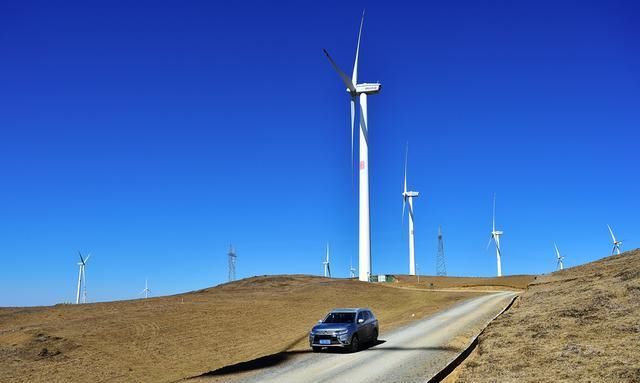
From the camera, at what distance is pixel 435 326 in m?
31.5

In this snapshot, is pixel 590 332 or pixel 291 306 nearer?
pixel 590 332

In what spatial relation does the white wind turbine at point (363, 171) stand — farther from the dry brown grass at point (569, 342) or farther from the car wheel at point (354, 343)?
the car wheel at point (354, 343)

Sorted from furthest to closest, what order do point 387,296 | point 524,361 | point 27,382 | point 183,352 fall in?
point 387,296, point 183,352, point 27,382, point 524,361

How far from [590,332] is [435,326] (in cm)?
1198

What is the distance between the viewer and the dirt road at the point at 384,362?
17.1m

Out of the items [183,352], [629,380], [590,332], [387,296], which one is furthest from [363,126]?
[629,380]

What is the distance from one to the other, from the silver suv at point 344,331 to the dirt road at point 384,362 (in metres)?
0.52

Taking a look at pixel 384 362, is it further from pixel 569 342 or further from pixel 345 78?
pixel 345 78

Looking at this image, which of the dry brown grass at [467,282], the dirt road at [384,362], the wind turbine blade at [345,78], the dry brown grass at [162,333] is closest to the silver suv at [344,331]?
the dirt road at [384,362]

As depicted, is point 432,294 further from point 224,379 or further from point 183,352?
point 224,379

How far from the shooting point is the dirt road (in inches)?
674

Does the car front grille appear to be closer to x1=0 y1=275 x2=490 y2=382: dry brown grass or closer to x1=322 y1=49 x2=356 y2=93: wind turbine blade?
x1=0 y1=275 x2=490 y2=382: dry brown grass

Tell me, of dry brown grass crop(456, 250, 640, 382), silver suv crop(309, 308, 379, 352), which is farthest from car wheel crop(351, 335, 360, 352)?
dry brown grass crop(456, 250, 640, 382)

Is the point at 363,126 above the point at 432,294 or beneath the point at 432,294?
above
